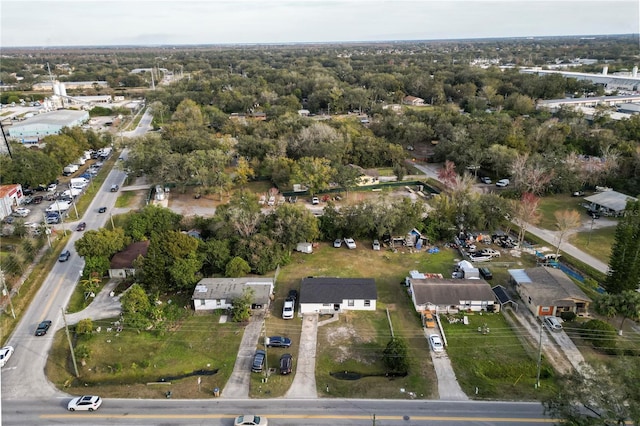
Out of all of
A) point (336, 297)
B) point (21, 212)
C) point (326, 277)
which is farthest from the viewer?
point (21, 212)

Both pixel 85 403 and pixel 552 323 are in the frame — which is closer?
pixel 85 403

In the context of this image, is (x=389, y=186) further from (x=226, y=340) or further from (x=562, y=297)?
(x=226, y=340)

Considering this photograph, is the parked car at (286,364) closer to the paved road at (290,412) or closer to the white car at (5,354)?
the paved road at (290,412)

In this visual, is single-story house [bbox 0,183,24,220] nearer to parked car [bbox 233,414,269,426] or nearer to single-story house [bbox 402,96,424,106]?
parked car [bbox 233,414,269,426]

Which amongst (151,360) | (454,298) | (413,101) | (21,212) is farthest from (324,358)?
(413,101)

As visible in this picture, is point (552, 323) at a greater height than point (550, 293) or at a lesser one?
lesser

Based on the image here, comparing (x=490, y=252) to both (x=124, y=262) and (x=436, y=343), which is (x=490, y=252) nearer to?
(x=436, y=343)

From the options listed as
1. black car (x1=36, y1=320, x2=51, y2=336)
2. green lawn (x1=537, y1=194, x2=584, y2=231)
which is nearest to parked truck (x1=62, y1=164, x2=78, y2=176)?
black car (x1=36, y1=320, x2=51, y2=336)
